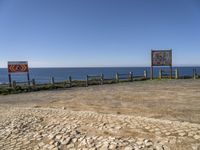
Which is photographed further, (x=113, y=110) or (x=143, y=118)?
(x=113, y=110)

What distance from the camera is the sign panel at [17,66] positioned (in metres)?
19.4

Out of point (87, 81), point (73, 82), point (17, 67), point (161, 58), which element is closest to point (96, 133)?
point (87, 81)

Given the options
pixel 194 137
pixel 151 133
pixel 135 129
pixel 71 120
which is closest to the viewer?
pixel 194 137

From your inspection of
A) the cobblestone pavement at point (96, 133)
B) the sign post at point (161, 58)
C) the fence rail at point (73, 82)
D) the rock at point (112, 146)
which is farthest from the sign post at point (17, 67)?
the rock at point (112, 146)

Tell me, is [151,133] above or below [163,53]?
below

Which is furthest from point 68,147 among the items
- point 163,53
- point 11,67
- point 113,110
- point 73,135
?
point 163,53

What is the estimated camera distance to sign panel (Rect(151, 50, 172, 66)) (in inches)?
961

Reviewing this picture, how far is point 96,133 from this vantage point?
585 centimetres

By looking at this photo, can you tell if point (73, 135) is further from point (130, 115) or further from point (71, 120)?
point (130, 115)

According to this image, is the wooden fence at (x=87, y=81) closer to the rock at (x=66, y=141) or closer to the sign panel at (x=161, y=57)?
the sign panel at (x=161, y=57)

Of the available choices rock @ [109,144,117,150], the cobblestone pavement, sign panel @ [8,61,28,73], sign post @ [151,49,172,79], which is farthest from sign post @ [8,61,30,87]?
rock @ [109,144,117,150]

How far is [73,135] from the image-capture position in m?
5.83

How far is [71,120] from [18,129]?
6.05 ft

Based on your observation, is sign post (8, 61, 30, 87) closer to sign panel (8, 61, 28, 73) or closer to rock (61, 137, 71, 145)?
sign panel (8, 61, 28, 73)
